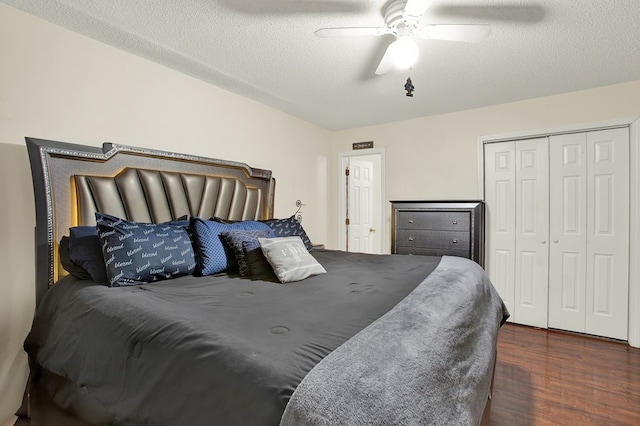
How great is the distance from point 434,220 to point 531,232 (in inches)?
39.8

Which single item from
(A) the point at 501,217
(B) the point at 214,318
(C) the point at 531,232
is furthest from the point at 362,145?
(B) the point at 214,318

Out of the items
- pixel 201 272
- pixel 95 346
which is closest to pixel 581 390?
pixel 201 272

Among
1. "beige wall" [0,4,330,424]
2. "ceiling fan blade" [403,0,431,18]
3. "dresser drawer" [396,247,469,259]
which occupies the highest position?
"ceiling fan blade" [403,0,431,18]

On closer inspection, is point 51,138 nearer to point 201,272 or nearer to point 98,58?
point 98,58

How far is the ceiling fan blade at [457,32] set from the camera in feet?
5.58

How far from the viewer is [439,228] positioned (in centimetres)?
359

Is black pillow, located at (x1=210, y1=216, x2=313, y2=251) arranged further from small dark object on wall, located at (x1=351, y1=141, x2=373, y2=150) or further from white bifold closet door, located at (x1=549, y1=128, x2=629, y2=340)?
white bifold closet door, located at (x1=549, y1=128, x2=629, y2=340)

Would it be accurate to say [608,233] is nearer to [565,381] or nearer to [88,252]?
[565,381]

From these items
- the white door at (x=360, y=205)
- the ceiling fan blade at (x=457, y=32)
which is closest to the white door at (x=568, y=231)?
the ceiling fan blade at (x=457, y=32)

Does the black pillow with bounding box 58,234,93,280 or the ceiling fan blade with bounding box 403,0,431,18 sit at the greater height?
the ceiling fan blade with bounding box 403,0,431,18

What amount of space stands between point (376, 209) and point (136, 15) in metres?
4.17

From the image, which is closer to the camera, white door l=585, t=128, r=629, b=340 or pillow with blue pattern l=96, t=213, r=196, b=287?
pillow with blue pattern l=96, t=213, r=196, b=287

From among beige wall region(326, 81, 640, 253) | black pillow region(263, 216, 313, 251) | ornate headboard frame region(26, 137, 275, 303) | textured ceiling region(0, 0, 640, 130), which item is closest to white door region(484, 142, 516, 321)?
beige wall region(326, 81, 640, 253)

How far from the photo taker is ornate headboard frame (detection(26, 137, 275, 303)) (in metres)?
1.84
